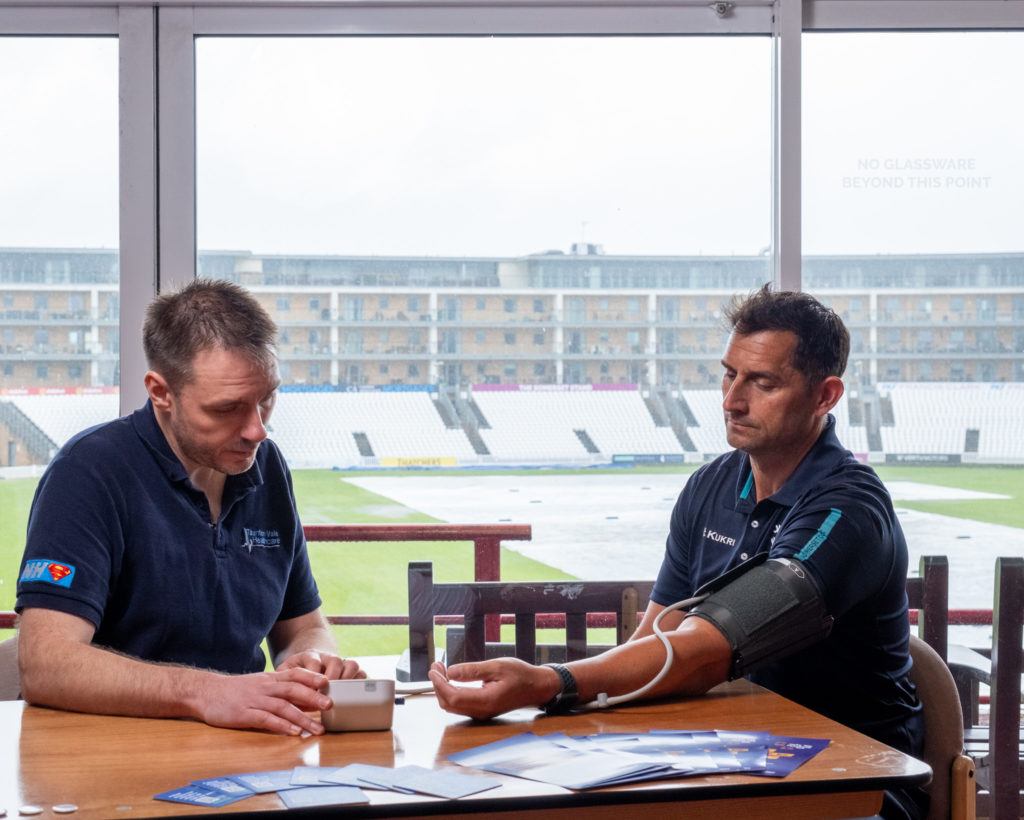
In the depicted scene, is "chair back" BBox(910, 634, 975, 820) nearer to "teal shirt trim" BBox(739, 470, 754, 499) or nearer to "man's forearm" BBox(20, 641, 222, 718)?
"teal shirt trim" BBox(739, 470, 754, 499)

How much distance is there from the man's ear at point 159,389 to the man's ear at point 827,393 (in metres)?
1.27

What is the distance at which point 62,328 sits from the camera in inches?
119

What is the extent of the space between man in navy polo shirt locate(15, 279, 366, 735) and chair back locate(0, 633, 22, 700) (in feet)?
0.90

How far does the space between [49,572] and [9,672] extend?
441 mm

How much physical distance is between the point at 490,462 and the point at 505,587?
116 cm

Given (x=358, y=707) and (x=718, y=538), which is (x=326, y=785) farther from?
(x=718, y=538)

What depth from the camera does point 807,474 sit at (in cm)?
206

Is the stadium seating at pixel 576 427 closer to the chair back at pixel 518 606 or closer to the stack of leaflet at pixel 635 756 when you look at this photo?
the chair back at pixel 518 606

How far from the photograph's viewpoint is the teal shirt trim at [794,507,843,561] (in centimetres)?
174

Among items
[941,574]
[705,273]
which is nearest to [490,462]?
[705,273]

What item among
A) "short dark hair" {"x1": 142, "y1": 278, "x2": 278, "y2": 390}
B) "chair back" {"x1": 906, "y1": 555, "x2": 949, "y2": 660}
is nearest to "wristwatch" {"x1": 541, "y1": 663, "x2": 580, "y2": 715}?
"short dark hair" {"x1": 142, "y1": 278, "x2": 278, "y2": 390}

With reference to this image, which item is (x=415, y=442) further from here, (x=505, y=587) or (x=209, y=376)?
(x=209, y=376)

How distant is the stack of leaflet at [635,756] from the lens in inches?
49.5

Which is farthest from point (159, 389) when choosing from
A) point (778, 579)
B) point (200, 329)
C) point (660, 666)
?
point (778, 579)
